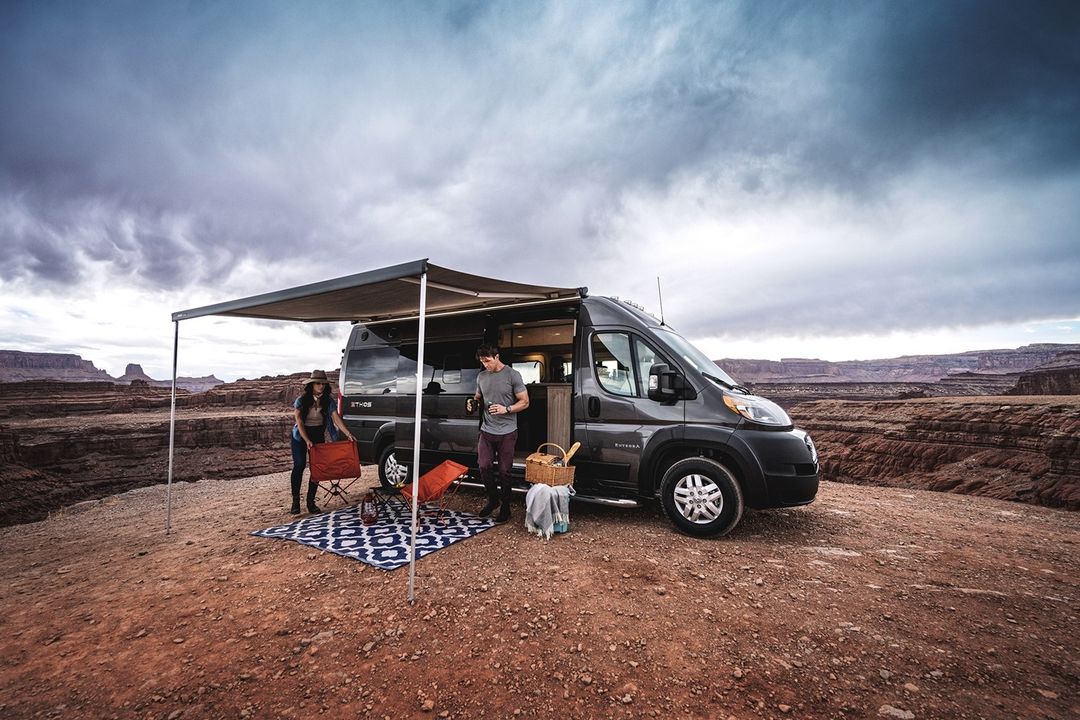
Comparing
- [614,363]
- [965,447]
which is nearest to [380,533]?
[614,363]

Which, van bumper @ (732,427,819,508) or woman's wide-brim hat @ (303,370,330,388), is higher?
woman's wide-brim hat @ (303,370,330,388)

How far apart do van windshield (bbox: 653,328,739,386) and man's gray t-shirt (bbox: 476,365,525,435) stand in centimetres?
176

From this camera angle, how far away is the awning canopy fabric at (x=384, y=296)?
407 centimetres

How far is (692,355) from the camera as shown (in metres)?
5.34

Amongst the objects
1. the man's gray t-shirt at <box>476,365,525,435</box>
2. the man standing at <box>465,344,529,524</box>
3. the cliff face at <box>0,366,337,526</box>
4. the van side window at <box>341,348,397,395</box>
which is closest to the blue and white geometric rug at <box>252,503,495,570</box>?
the man standing at <box>465,344,529,524</box>

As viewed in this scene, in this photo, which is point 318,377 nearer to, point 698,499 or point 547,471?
point 547,471

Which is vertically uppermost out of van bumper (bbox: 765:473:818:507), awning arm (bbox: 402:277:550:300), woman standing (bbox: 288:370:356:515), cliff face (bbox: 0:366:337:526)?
awning arm (bbox: 402:277:550:300)

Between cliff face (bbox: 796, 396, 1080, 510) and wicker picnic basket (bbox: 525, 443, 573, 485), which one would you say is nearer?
wicker picnic basket (bbox: 525, 443, 573, 485)

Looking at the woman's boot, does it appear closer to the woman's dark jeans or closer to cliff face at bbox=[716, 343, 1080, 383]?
the woman's dark jeans

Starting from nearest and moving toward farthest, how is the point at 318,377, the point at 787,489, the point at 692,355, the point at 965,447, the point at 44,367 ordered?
the point at 787,489 < the point at 692,355 < the point at 318,377 < the point at 965,447 < the point at 44,367

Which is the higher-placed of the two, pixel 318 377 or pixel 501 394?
pixel 318 377

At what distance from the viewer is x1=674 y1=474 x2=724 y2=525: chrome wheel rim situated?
4.57 metres

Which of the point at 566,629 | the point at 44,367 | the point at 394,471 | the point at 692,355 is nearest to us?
the point at 566,629

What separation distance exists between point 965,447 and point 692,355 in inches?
1281
